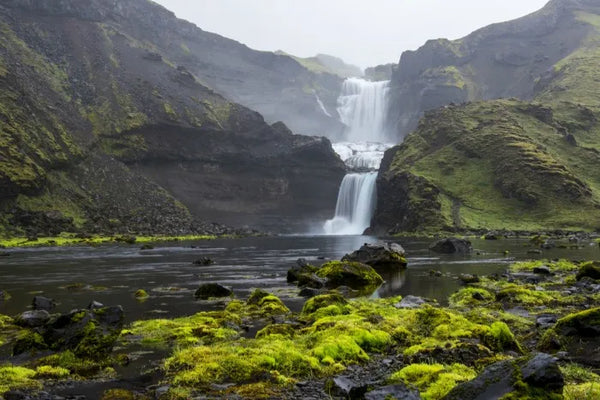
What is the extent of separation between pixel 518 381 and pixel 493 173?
14047 centimetres

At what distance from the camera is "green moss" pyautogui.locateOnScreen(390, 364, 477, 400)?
36.3ft

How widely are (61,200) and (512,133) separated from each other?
127384 millimetres

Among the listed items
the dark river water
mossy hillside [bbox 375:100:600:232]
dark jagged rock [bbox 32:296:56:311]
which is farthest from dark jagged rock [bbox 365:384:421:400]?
mossy hillside [bbox 375:100:600:232]

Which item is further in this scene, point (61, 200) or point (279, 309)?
point (61, 200)

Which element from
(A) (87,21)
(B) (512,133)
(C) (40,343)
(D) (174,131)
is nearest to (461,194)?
(B) (512,133)

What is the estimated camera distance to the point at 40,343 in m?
16.4

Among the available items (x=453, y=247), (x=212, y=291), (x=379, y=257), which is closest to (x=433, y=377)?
(x=212, y=291)

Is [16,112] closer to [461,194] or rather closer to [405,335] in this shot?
[461,194]

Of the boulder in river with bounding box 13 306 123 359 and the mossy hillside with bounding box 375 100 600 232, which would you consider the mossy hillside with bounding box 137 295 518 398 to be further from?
the mossy hillside with bounding box 375 100 600 232

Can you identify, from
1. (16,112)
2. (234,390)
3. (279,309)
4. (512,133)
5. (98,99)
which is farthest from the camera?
(98,99)

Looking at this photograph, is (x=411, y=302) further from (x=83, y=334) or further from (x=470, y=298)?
(x=83, y=334)

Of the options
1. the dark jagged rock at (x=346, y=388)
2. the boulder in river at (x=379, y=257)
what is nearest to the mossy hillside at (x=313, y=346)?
the dark jagged rock at (x=346, y=388)

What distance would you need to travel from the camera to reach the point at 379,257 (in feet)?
146

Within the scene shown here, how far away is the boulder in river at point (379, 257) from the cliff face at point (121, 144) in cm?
8512
